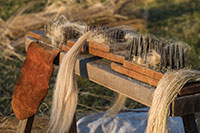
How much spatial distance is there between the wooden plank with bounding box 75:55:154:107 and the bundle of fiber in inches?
8.3

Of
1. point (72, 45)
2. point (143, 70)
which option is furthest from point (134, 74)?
point (72, 45)

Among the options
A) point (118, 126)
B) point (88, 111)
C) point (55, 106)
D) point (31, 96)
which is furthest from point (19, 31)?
point (55, 106)

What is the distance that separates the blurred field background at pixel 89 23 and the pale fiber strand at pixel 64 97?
0.93 m

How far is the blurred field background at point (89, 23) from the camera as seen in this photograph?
12.0ft

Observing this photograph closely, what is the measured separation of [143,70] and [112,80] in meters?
0.17

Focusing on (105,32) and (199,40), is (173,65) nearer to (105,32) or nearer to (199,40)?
(105,32)

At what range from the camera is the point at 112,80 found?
5.77 ft

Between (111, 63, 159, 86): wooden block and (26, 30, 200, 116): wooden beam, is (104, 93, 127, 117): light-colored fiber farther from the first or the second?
(111, 63, 159, 86): wooden block

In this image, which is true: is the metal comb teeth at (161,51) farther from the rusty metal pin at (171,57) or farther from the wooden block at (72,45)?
the wooden block at (72,45)

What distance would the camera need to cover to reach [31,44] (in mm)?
2225

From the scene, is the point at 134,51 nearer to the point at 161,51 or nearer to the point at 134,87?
the point at 161,51

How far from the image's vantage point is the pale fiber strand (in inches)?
71.9

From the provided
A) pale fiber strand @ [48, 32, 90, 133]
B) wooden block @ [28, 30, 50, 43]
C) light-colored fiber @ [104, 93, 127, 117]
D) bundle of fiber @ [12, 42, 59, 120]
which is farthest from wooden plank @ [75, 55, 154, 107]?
light-colored fiber @ [104, 93, 127, 117]

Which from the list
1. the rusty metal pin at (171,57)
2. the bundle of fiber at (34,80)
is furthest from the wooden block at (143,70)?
the bundle of fiber at (34,80)
